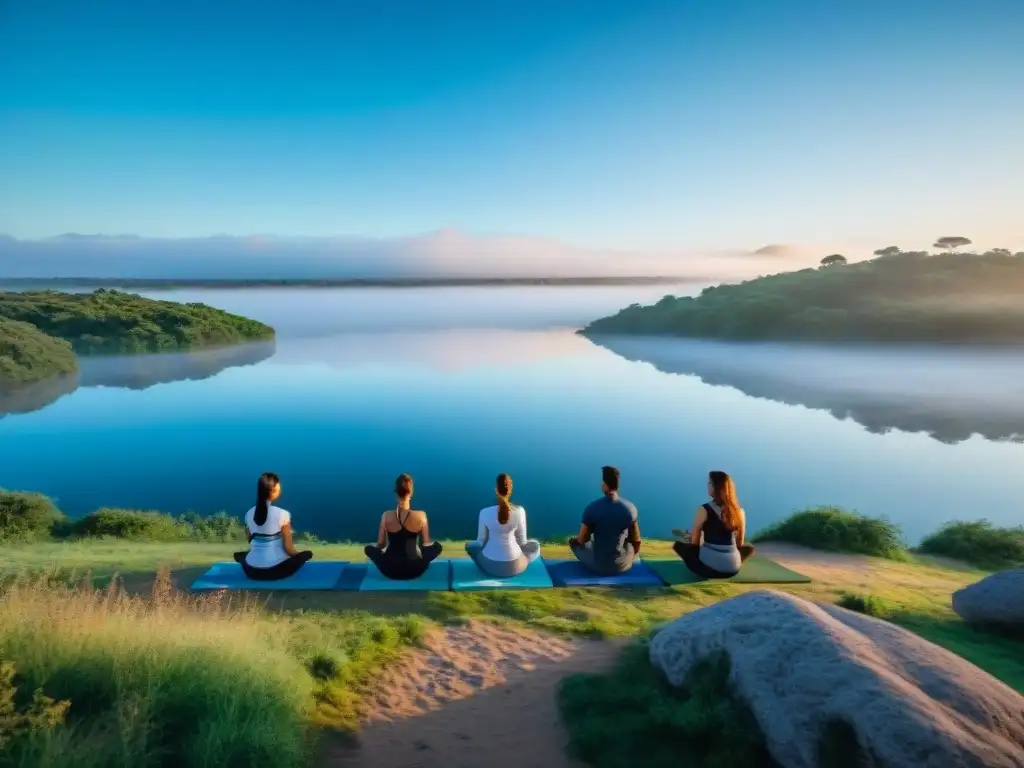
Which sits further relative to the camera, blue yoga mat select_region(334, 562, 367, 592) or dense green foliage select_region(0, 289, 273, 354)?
dense green foliage select_region(0, 289, 273, 354)

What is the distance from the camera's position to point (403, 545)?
9.82 meters

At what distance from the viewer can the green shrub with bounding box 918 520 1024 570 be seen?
15.9m

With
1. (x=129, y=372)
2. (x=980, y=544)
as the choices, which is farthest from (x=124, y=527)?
(x=129, y=372)

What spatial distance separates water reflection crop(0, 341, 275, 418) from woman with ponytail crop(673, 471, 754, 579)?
4784 centimetres

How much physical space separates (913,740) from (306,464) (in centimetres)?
2728

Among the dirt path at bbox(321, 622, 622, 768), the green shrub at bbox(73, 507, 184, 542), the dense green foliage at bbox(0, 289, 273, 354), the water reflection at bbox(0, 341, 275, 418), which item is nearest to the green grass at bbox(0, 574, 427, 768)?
the dirt path at bbox(321, 622, 622, 768)

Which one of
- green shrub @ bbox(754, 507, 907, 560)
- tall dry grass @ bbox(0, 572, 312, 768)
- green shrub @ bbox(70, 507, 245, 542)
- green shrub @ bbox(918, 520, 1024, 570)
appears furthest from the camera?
green shrub @ bbox(70, 507, 245, 542)

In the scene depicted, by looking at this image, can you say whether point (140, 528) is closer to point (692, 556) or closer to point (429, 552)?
point (429, 552)

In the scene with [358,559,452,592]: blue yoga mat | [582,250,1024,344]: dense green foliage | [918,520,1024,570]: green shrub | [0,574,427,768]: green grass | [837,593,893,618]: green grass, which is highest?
[582,250,1024,344]: dense green foliage

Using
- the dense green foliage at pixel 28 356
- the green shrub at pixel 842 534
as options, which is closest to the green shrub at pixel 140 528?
the green shrub at pixel 842 534

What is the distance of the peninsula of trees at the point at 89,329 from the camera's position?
54000 mm

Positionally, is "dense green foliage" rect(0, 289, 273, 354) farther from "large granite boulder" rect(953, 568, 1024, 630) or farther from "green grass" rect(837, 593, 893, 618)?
"large granite boulder" rect(953, 568, 1024, 630)

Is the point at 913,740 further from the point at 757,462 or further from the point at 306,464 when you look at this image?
the point at 757,462

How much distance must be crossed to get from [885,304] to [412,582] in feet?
323
